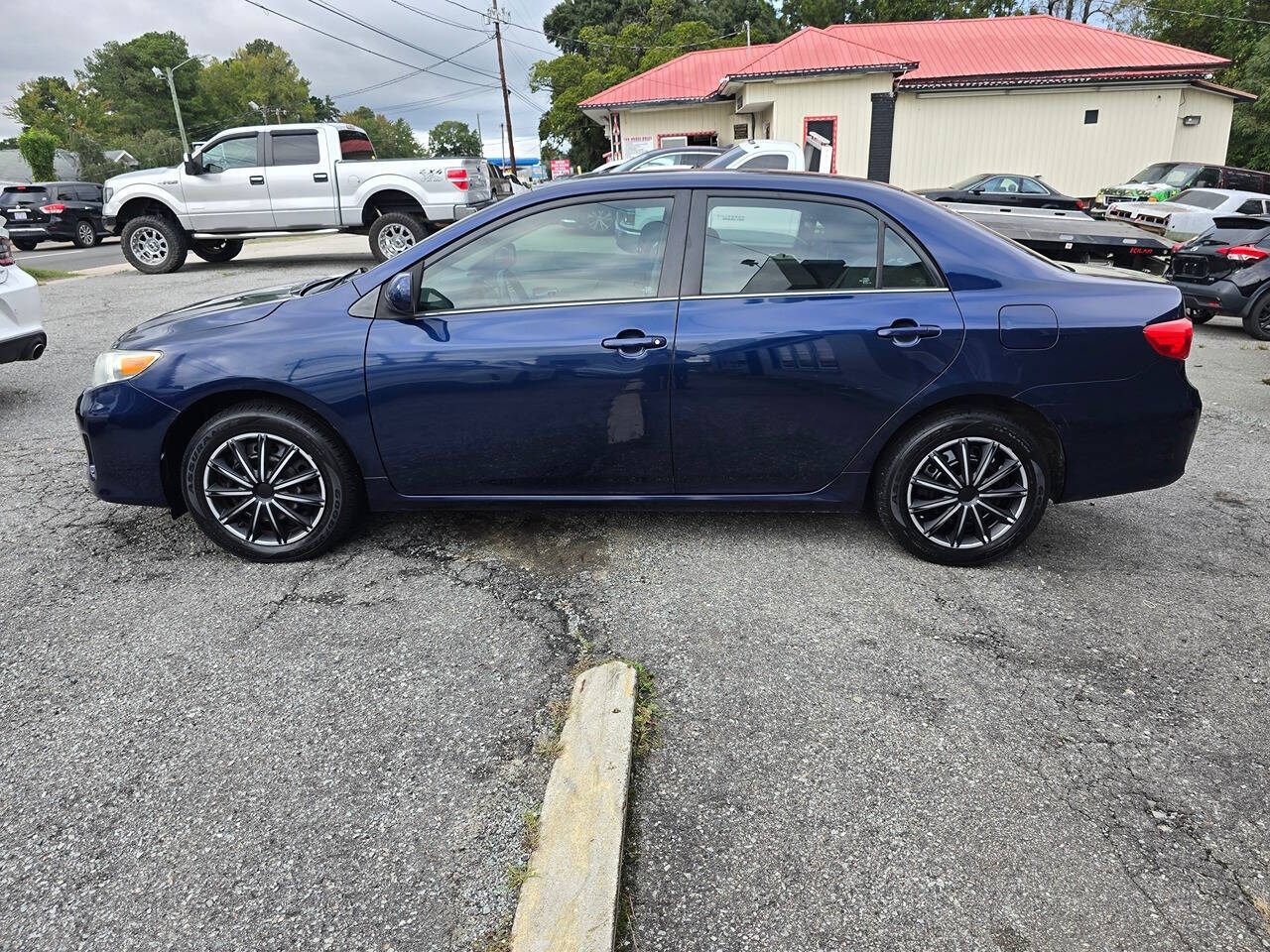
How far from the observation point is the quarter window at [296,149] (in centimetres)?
1281

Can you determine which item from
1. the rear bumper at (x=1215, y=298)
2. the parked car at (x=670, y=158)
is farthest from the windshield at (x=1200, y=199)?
the parked car at (x=670, y=158)

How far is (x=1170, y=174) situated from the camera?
1859 centimetres

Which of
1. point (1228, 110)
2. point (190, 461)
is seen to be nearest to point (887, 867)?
point (190, 461)

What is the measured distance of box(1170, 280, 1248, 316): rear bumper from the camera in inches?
382

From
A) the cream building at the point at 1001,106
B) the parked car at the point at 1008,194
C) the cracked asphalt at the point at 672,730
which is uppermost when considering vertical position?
the cream building at the point at 1001,106

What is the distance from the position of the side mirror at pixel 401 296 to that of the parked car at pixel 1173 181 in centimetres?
1788

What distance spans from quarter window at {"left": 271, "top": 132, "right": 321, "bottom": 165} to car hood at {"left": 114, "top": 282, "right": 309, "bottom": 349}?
32.8 ft

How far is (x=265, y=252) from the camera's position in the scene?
16875 mm

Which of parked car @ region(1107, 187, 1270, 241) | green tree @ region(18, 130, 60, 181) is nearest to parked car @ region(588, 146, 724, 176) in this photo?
parked car @ region(1107, 187, 1270, 241)

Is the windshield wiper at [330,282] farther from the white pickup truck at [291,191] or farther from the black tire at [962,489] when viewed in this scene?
the white pickup truck at [291,191]

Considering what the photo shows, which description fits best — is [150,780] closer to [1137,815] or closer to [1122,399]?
[1137,815]

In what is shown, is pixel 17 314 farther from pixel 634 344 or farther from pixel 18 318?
pixel 634 344

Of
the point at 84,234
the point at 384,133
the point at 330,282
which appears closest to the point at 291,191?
the point at 330,282

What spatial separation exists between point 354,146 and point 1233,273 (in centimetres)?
1209
